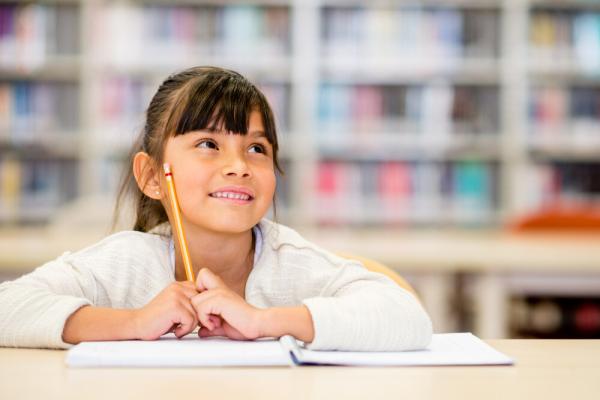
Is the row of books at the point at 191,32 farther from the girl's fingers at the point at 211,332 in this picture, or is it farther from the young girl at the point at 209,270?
the girl's fingers at the point at 211,332

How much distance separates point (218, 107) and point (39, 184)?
351cm

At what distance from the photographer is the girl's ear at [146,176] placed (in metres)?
1.26

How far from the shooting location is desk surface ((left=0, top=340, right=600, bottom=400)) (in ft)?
2.16

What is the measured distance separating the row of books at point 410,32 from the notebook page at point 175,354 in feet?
12.1

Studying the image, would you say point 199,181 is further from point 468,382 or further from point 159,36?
point 159,36

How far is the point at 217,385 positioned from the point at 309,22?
151 inches

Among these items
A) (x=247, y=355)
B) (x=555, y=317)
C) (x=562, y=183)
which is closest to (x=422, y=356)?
(x=247, y=355)

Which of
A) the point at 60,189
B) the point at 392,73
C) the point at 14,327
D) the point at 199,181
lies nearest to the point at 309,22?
the point at 392,73

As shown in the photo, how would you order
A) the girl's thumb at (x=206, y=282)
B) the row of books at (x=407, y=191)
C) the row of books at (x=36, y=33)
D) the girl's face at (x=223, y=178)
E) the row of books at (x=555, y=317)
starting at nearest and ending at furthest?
the girl's thumb at (x=206, y=282) → the girl's face at (x=223, y=178) → the row of books at (x=555, y=317) → the row of books at (x=36, y=33) → the row of books at (x=407, y=191)

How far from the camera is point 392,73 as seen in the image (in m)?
4.41

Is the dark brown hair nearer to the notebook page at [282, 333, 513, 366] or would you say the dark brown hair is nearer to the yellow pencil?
the yellow pencil

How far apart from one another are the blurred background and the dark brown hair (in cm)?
304

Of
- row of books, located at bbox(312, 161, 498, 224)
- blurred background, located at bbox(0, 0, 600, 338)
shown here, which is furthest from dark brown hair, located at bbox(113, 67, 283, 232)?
row of books, located at bbox(312, 161, 498, 224)

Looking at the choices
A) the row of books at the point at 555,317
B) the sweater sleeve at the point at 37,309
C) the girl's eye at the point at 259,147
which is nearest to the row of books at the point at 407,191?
the row of books at the point at 555,317
